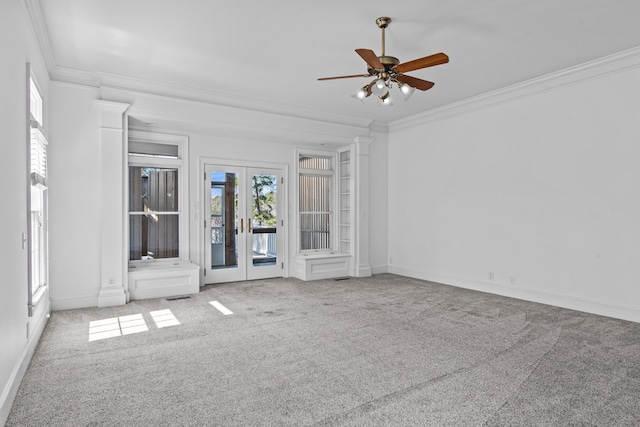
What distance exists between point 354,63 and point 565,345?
367cm

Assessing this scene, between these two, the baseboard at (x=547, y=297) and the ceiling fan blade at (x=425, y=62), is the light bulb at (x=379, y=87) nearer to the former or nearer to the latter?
Result: the ceiling fan blade at (x=425, y=62)

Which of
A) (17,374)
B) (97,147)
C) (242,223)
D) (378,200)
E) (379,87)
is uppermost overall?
(379,87)

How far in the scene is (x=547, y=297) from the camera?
16.4 feet

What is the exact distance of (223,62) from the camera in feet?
14.8

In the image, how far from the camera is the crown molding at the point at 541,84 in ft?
14.1

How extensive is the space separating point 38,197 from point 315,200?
14.6 ft

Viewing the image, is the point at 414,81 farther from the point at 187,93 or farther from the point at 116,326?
the point at 116,326

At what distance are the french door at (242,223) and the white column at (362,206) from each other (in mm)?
1401

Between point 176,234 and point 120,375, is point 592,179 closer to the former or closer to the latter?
point 120,375

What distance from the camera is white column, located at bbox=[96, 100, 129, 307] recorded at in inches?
193

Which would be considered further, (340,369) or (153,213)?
(153,213)

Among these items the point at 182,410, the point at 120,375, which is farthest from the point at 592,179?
the point at 120,375

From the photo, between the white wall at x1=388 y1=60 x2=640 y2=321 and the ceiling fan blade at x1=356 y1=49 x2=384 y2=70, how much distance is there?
288cm

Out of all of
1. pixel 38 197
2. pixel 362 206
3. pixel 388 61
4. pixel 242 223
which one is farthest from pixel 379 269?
pixel 38 197
